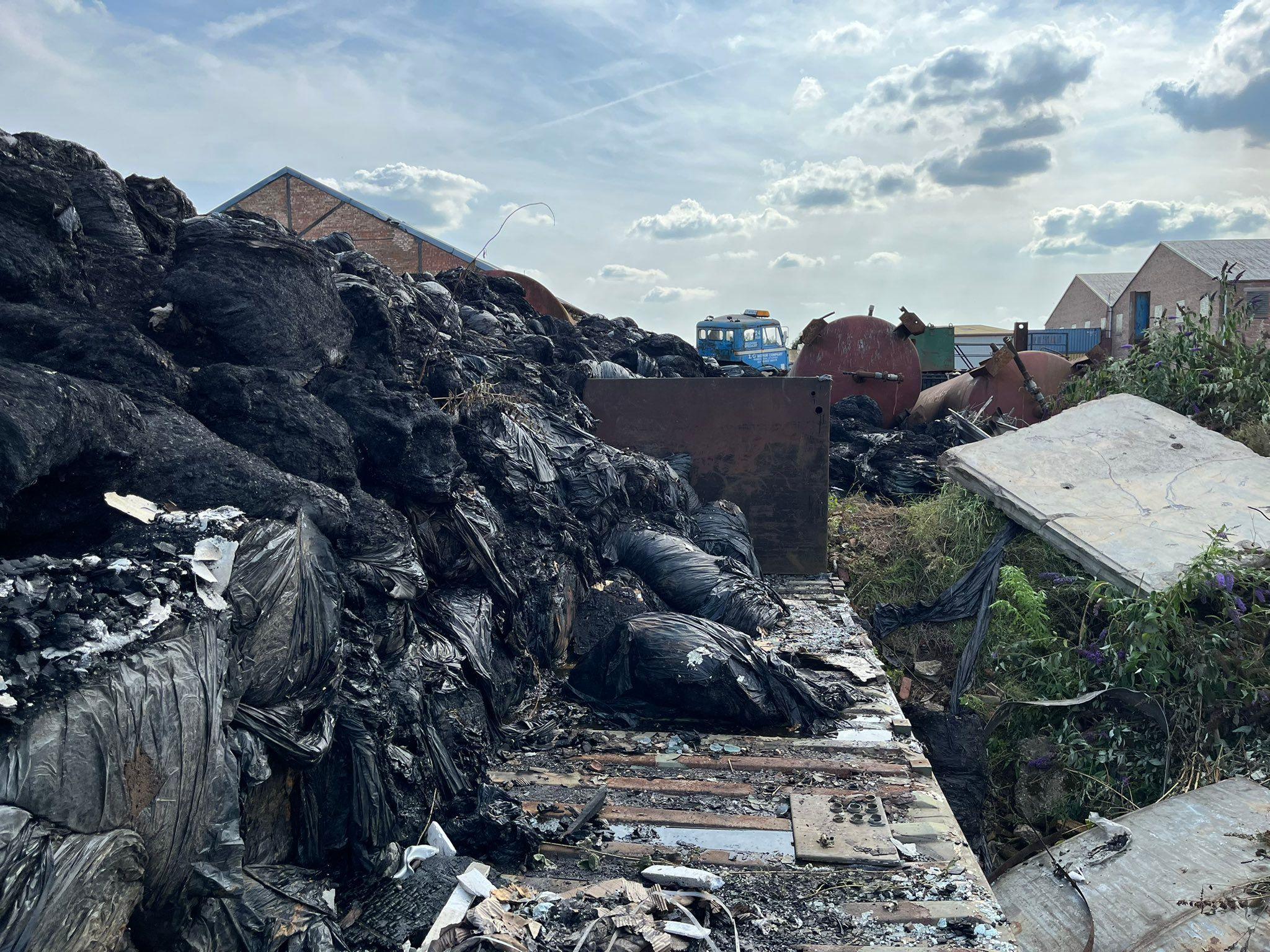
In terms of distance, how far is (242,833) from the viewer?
1.83 meters

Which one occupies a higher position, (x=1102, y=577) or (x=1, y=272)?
(x=1, y=272)

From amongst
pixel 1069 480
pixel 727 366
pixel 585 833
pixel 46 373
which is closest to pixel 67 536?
pixel 46 373

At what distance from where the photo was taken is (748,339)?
1994 cm

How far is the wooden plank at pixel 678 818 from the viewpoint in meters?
2.46

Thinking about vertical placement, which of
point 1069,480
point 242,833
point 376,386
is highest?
point 376,386

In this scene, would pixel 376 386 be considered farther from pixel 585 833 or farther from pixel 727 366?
pixel 727 366

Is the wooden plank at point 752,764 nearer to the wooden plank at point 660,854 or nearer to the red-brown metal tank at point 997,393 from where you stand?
the wooden plank at point 660,854

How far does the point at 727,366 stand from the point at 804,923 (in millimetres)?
13900

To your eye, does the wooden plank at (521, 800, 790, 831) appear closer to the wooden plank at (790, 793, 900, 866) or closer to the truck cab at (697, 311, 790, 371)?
the wooden plank at (790, 793, 900, 866)

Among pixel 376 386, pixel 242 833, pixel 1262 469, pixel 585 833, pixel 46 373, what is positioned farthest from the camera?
pixel 1262 469

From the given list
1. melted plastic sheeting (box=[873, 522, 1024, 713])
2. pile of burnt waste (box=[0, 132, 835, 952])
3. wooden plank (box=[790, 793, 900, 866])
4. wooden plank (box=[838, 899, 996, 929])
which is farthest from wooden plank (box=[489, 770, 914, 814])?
melted plastic sheeting (box=[873, 522, 1024, 713])

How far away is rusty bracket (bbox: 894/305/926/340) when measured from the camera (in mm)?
10539

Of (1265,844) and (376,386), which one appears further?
(376,386)

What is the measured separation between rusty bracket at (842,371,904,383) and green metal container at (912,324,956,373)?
→ 4.81 meters
